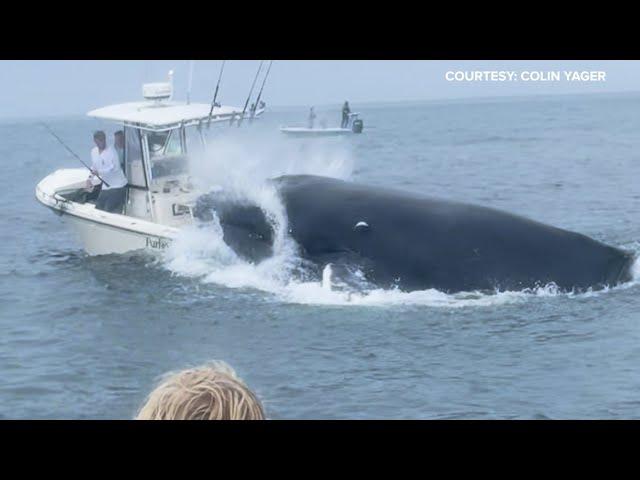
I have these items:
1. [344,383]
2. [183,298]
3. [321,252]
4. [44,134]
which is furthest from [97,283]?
[44,134]

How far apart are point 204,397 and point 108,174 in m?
17.4

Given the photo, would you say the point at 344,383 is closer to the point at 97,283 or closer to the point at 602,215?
the point at 97,283

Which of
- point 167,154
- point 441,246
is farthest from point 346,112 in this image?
point 441,246

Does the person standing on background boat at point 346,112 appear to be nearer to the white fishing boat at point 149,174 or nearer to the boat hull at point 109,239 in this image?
the white fishing boat at point 149,174

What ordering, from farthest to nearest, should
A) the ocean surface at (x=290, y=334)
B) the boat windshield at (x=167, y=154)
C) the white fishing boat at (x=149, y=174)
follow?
1. the boat windshield at (x=167, y=154)
2. the white fishing boat at (x=149, y=174)
3. the ocean surface at (x=290, y=334)

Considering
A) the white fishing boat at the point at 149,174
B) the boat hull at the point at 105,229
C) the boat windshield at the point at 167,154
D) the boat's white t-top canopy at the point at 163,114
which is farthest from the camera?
the boat windshield at the point at 167,154

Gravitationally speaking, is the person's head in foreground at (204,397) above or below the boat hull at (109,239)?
above

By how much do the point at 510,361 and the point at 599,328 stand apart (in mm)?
1725

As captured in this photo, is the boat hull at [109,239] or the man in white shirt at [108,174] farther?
the man in white shirt at [108,174]

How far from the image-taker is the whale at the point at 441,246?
47.2 feet

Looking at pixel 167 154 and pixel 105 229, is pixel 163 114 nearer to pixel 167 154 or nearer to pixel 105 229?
pixel 167 154

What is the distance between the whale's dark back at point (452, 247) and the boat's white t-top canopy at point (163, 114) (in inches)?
194

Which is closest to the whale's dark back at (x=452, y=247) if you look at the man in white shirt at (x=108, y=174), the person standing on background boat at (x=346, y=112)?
the man in white shirt at (x=108, y=174)

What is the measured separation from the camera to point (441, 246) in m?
14.6
